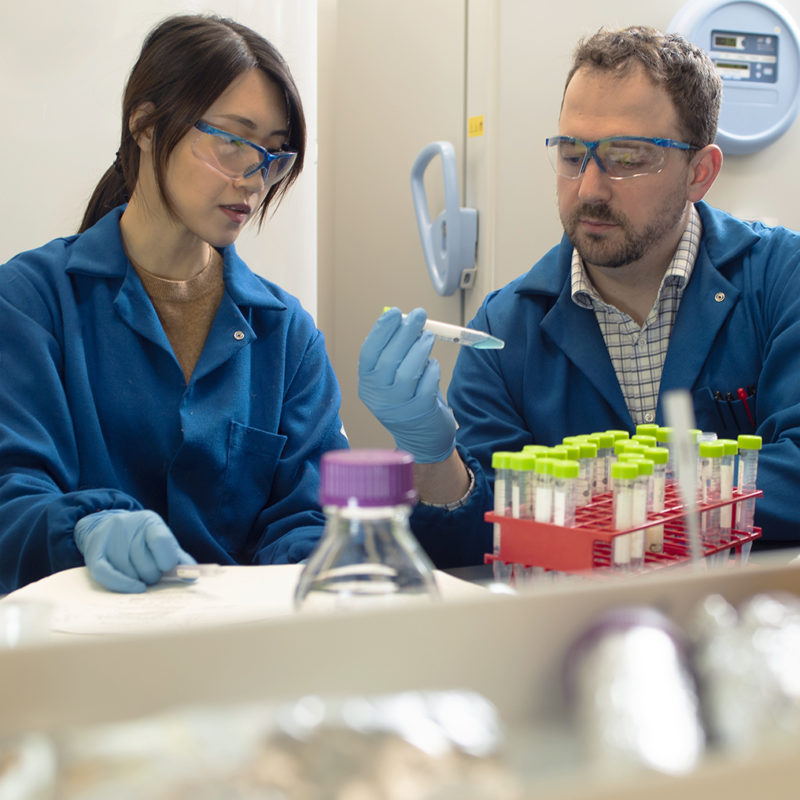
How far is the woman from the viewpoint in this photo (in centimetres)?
137

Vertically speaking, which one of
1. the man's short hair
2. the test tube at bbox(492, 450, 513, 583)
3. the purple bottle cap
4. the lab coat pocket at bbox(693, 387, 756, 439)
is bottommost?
the lab coat pocket at bbox(693, 387, 756, 439)

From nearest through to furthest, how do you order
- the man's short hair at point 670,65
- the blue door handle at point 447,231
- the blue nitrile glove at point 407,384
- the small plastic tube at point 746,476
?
the small plastic tube at point 746,476, the blue nitrile glove at point 407,384, the man's short hair at point 670,65, the blue door handle at point 447,231

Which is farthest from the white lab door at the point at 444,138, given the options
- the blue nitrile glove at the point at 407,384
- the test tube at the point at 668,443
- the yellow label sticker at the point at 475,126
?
the test tube at the point at 668,443

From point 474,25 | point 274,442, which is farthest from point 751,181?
point 274,442

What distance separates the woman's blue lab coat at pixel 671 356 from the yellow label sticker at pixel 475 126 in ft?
3.49

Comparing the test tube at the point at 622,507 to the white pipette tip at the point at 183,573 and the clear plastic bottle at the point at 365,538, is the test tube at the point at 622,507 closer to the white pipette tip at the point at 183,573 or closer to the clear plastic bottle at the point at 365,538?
the clear plastic bottle at the point at 365,538

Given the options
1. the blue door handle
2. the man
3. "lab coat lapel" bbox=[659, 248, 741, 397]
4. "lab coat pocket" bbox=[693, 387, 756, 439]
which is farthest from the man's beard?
the blue door handle

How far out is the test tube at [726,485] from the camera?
98 centimetres

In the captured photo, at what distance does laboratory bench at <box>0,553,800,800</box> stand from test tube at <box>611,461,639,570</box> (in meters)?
0.43

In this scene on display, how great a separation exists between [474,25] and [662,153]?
1.37 meters

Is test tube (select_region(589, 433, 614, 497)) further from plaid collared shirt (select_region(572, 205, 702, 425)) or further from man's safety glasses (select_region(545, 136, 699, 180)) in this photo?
man's safety glasses (select_region(545, 136, 699, 180))

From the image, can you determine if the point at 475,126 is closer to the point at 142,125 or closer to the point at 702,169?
the point at 702,169

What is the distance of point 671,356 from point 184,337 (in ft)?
2.60

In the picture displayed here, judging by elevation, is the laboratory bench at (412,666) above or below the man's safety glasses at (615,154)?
below
